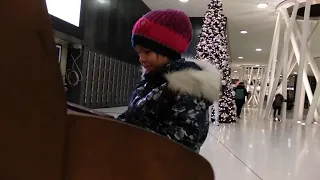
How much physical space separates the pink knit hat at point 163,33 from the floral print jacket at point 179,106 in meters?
0.20

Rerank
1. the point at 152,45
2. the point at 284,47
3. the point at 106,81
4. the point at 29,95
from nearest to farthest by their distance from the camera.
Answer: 1. the point at 29,95
2. the point at 152,45
3. the point at 106,81
4. the point at 284,47

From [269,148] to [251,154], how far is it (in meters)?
0.73

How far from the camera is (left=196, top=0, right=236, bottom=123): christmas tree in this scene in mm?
9047

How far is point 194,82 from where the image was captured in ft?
3.26

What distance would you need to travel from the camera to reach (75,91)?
8.52 metres

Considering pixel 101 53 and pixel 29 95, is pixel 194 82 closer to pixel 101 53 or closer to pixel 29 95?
pixel 29 95

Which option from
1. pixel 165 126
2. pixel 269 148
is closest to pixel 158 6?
pixel 269 148

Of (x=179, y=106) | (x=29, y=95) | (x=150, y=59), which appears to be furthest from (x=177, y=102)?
(x=29, y=95)

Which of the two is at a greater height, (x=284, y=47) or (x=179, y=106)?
(x=284, y=47)

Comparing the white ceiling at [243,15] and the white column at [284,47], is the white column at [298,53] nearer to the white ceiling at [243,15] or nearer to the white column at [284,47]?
the white column at [284,47]

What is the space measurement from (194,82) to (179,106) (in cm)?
9

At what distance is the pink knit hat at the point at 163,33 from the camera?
1212mm

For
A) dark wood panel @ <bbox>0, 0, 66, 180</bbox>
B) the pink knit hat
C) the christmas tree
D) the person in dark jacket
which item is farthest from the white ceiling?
dark wood panel @ <bbox>0, 0, 66, 180</bbox>

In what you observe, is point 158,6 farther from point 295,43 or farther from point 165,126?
point 165,126
